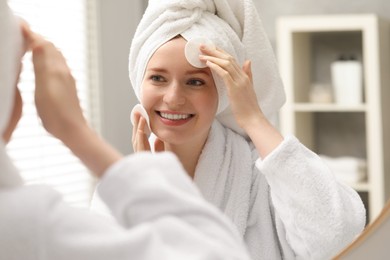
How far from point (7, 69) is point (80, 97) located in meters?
0.20

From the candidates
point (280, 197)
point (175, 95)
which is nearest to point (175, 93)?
point (175, 95)

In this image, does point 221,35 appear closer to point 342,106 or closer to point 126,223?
point 342,106

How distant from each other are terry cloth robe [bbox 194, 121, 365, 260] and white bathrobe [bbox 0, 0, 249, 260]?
226 millimetres

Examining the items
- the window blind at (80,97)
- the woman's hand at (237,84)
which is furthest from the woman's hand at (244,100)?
the window blind at (80,97)

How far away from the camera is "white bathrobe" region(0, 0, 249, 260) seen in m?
0.34

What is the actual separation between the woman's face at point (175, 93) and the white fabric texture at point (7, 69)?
210 millimetres

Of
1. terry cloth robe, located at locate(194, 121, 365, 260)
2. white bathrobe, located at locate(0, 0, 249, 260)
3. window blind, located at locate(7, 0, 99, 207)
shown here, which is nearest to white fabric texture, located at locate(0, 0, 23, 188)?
white bathrobe, located at locate(0, 0, 249, 260)

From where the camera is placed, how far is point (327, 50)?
2.10ft

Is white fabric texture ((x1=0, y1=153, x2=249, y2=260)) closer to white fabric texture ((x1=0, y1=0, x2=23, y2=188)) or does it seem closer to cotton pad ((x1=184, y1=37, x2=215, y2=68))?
white fabric texture ((x1=0, y1=0, x2=23, y2=188))

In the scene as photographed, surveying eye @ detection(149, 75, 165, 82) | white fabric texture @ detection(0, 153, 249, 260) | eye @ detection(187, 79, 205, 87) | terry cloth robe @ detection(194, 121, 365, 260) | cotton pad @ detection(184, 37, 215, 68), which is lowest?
terry cloth robe @ detection(194, 121, 365, 260)

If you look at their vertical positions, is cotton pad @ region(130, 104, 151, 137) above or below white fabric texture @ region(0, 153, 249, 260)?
above

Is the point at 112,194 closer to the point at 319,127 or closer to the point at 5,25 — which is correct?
the point at 5,25

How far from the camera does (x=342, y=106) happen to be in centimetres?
67

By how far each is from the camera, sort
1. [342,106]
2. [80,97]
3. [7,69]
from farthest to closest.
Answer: [342,106] → [80,97] → [7,69]
